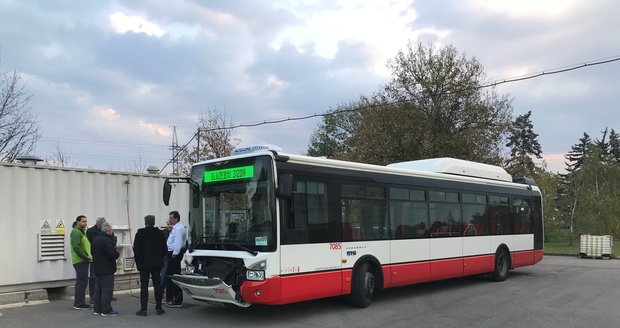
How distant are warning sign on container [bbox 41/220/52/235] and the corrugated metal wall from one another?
0.04m

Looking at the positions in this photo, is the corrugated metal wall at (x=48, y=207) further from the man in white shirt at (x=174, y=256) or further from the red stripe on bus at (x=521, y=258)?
the red stripe on bus at (x=521, y=258)

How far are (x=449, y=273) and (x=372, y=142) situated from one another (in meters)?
15.8

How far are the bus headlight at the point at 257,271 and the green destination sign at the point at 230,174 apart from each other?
1464mm

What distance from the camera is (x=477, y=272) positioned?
1320cm

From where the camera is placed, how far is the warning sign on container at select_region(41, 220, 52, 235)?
35.0 ft

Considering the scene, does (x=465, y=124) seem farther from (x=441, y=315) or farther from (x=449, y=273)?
(x=441, y=315)

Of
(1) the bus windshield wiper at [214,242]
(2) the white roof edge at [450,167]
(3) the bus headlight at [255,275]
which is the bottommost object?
(3) the bus headlight at [255,275]

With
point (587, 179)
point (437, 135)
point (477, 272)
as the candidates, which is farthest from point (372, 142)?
point (587, 179)

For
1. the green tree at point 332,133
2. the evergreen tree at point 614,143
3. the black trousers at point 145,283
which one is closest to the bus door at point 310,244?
the black trousers at point 145,283

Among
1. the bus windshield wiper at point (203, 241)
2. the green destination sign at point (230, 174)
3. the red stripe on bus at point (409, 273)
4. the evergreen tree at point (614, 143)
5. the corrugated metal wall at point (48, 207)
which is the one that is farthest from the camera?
the evergreen tree at point (614, 143)

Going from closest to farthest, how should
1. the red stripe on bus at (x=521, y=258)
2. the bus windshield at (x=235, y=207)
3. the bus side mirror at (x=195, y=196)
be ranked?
1. the bus windshield at (x=235, y=207)
2. the bus side mirror at (x=195, y=196)
3. the red stripe on bus at (x=521, y=258)

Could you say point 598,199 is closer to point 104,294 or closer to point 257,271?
point 257,271

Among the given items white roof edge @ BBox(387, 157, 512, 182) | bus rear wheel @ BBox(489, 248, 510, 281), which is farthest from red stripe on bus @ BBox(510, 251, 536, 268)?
white roof edge @ BBox(387, 157, 512, 182)

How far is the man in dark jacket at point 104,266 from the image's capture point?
8984 mm
